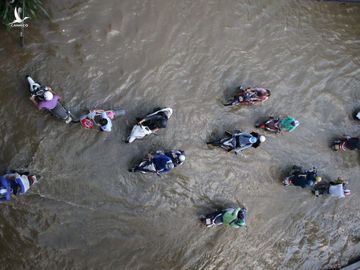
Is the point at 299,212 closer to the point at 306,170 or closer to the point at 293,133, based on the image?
the point at 306,170

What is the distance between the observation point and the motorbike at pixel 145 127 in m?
8.23

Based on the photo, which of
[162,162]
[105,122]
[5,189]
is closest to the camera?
[5,189]

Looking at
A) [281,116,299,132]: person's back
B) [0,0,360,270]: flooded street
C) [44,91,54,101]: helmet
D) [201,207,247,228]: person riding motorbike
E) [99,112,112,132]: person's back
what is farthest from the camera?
[281,116,299,132]: person's back

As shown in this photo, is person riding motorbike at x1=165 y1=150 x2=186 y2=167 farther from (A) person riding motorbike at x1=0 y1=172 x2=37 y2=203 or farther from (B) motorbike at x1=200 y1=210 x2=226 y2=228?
(A) person riding motorbike at x1=0 y1=172 x2=37 y2=203

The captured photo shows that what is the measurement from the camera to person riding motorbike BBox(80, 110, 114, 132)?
789 cm

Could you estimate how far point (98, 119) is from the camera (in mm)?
7953

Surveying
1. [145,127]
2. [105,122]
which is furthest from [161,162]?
[105,122]

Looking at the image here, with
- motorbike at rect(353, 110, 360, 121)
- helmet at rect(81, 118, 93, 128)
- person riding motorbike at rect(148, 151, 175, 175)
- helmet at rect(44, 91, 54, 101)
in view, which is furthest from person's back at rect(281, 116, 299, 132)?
helmet at rect(44, 91, 54, 101)

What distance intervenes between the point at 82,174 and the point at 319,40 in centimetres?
692

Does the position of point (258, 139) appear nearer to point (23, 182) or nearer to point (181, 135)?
point (181, 135)

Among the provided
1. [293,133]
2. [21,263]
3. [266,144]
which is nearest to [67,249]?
[21,263]

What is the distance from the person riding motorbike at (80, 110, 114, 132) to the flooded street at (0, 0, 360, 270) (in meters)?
0.33

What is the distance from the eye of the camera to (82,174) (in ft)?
27.1

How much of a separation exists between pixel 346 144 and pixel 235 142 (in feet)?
10.8
